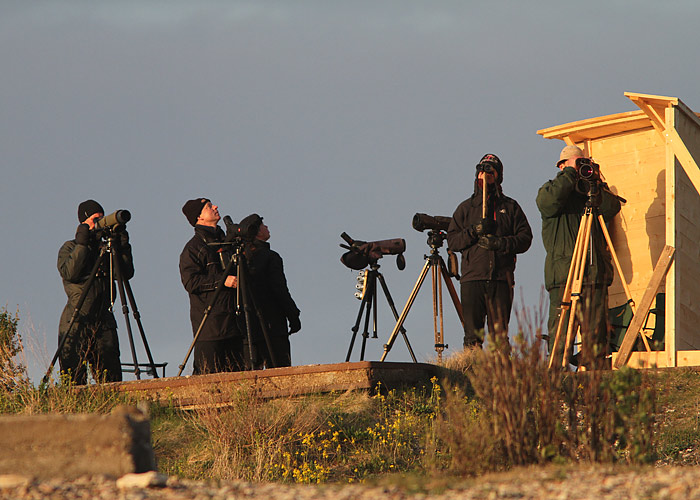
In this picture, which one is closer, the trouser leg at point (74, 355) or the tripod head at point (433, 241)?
the trouser leg at point (74, 355)

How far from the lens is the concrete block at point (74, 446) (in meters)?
5.69

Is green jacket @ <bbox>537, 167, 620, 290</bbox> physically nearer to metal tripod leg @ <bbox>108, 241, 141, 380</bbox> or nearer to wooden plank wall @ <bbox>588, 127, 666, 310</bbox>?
wooden plank wall @ <bbox>588, 127, 666, 310</bbox>

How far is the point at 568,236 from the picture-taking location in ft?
33.5

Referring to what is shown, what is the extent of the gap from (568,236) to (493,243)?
832 millimetres

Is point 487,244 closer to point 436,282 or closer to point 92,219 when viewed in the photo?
point 436,282

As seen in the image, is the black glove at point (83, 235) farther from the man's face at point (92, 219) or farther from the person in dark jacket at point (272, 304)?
the person in dark jacket at point (272, 304)

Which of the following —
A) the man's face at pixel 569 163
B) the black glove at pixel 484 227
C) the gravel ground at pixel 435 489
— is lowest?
the gravel ground at pixel 435 489

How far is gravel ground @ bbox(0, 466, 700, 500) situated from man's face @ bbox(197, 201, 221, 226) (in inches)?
191

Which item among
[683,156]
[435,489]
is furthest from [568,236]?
[435,489]

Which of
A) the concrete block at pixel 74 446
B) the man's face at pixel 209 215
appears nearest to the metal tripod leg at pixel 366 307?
the man's face at pixel 209 215

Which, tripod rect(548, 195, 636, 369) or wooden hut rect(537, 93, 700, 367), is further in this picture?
wooden hut rect(537, 93, 700, 367)

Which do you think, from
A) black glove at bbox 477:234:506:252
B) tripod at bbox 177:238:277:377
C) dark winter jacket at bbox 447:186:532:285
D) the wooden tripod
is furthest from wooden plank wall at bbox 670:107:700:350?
tripod at bbox 177:238:277:377

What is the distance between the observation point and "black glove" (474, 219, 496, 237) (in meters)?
9.91

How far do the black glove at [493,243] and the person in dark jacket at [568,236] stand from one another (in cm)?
60
